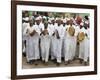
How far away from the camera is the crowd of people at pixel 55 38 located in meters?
2.05

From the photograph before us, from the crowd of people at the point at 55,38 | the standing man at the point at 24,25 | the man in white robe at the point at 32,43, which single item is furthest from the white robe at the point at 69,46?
the standing man at the point at 24,25

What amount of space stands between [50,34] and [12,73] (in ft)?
1.79

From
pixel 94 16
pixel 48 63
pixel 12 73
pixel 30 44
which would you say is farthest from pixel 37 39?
pixel 94 16

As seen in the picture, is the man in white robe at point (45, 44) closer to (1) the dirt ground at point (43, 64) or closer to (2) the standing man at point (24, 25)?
(1) the dirt ground at point (43, 64)

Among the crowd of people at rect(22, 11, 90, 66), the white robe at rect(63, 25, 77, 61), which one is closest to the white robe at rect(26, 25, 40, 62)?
the crowd of people at rect(22, 11, 90, 66)

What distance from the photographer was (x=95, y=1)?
2.29 meters

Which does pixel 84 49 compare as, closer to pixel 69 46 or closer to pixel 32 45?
pixel 69 46

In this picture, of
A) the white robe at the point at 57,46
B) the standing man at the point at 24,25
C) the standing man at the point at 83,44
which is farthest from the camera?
the standing man at the point at 83,44

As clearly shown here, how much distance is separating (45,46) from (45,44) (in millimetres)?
20

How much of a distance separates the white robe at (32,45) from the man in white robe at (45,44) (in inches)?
2.1

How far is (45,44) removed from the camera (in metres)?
2.09

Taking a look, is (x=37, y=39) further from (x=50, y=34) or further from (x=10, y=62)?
(x=10, y=62)

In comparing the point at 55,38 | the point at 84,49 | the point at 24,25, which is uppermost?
the point at 24,25

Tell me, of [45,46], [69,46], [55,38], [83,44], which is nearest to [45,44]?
[45,46]
